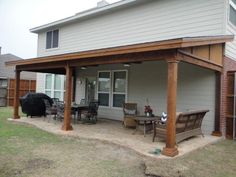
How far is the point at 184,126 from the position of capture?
7.14 metres

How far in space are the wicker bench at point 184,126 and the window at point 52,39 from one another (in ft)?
33.7

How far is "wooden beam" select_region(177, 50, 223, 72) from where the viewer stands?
6139mm

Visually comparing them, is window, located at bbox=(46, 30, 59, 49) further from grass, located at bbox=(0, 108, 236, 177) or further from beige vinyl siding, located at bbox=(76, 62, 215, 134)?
grass, located at bbox=(0, 108, 236, 177)

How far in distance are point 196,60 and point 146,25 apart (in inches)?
175

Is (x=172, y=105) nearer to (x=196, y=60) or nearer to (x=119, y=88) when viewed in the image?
(x=196, y=60)

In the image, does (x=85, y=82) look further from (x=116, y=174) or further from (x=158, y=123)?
(x=116, y=174)

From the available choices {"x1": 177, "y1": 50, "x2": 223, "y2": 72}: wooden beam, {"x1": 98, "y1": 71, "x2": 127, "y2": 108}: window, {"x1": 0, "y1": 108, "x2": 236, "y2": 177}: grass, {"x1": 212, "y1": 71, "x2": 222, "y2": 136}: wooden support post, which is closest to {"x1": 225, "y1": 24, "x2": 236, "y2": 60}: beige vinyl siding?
{"x1": 177, "y1": 50, "x2": 223, "y2": 72}: wooden beam

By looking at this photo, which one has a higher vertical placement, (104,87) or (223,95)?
(104,87)

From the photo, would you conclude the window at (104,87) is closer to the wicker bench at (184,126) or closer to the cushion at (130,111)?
the cushion at (130,111)

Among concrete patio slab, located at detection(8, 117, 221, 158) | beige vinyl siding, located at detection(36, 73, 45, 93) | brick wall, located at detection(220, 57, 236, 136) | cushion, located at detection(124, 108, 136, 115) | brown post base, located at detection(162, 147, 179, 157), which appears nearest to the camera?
brown post base, located at detection(162, 147, 179, 157)

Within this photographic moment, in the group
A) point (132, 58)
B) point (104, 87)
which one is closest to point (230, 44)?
point (132, 58)

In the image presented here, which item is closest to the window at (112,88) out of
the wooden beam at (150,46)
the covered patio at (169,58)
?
the covered patio at (169,58)

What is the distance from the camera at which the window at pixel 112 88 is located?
11.9 m

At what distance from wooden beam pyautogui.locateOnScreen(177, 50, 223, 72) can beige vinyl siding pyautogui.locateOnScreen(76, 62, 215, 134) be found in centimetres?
62
